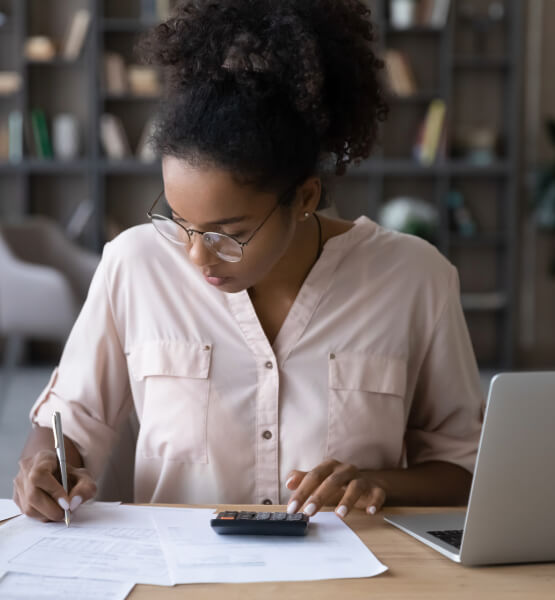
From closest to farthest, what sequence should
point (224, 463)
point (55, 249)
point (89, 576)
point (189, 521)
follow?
point (89, 576) → point (189, 521) → point (224, 463) → point (55, 249)

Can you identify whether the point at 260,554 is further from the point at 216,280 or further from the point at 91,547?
the point at 216,280

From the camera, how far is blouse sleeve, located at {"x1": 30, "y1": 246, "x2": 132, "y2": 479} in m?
1.28

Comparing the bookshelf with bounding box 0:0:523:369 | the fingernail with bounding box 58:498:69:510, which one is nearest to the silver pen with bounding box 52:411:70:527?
the fingernail with bounding box 58:498:69:510

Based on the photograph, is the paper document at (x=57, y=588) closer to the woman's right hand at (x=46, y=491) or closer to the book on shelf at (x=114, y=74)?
the woman's right hand at (x=46, y=491)

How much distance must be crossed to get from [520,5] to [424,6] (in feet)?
1.87

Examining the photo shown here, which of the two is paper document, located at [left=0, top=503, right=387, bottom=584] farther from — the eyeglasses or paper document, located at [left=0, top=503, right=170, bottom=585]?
the eyeglasses

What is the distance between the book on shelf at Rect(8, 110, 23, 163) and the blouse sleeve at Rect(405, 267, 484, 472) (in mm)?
4343

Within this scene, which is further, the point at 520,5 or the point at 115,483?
the point at 520,5

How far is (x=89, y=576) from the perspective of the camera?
2.74ft

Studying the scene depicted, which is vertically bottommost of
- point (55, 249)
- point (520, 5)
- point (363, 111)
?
point (55, 249)

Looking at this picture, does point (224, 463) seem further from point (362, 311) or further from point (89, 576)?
point (89, 576)

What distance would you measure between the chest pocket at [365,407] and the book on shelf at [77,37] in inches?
173

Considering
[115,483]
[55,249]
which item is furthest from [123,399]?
[55,249]

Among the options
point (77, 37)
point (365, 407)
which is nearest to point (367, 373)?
point (365, 407)
